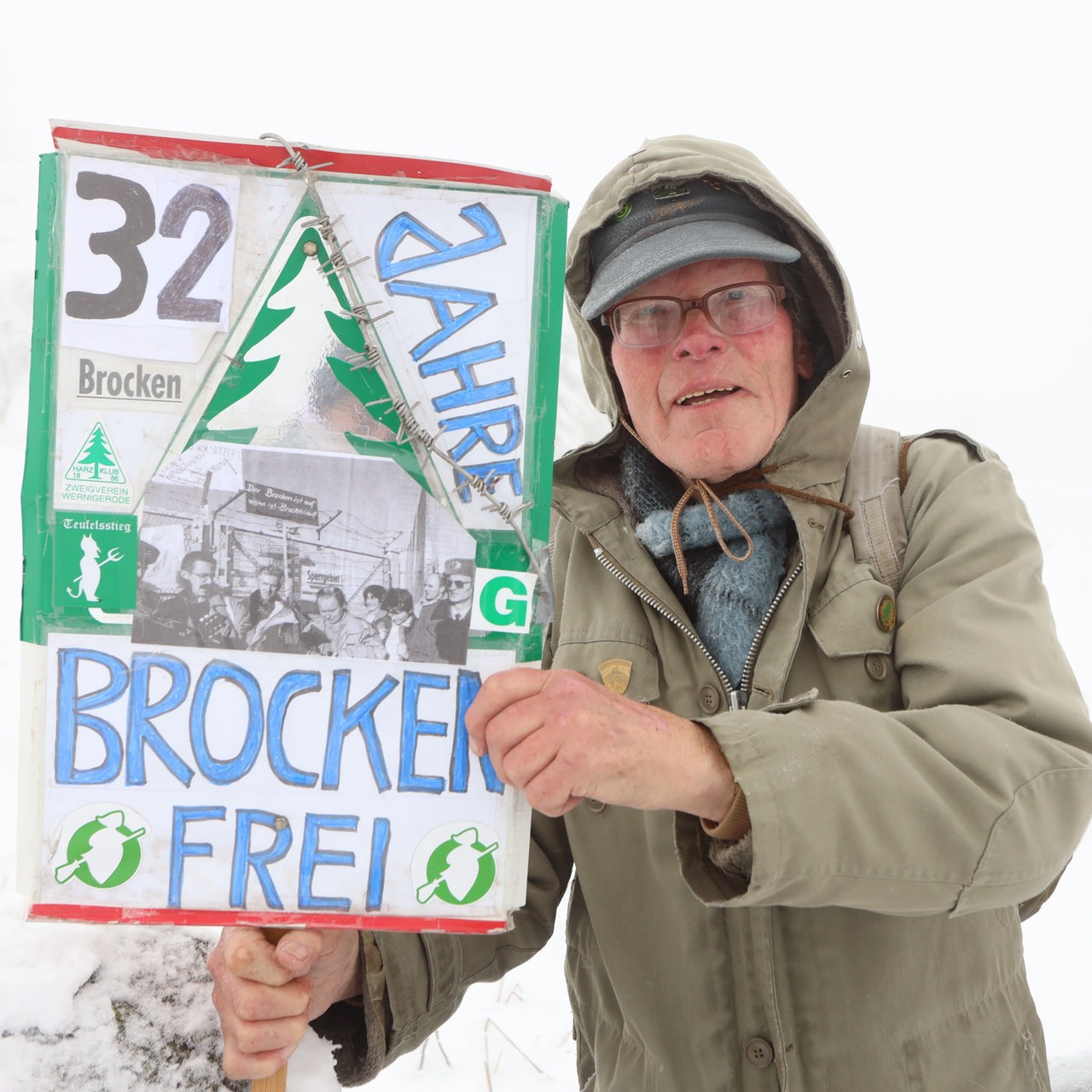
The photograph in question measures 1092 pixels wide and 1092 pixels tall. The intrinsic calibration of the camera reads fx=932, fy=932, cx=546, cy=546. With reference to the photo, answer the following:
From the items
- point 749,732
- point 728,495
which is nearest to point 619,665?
point 728,495

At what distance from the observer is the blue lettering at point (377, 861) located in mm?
1188

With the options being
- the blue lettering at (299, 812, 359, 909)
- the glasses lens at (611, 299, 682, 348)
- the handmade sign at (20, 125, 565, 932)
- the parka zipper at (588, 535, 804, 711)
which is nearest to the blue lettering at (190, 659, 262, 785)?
the handmade sign at (20, 125, 565, 932)

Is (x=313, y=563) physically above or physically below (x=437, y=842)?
above

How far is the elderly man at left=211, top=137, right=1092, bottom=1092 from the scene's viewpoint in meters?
1.16

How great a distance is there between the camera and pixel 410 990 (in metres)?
1.51

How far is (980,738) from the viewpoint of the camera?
1.21 metres

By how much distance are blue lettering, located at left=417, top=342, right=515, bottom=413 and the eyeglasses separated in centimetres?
63

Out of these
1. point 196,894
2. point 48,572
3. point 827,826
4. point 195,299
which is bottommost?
point 196,894

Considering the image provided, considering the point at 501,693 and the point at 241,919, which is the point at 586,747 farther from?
the point at 241,919

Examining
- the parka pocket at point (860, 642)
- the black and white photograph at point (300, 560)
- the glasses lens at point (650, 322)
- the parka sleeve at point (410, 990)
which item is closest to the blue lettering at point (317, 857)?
the black and white photograph at point (300, 560)

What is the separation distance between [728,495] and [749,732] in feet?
2.19

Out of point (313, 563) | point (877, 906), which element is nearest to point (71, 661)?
point (313, 563)

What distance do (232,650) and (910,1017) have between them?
1.20 metres

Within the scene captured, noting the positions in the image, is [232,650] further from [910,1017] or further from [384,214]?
[910,1017]
